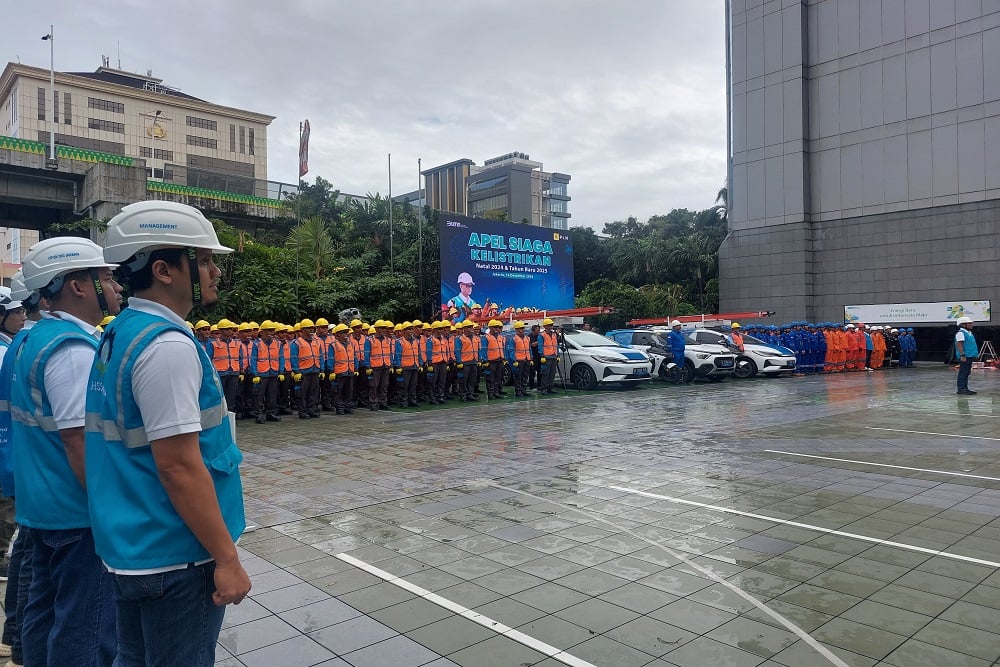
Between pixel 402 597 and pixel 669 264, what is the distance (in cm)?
3867

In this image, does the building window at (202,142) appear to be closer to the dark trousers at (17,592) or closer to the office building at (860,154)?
the office building at (860,154)

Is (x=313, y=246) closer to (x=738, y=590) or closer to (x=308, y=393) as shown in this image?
(x=308, y=393)

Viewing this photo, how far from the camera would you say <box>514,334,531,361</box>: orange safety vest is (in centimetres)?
1730

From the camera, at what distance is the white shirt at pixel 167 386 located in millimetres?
2072

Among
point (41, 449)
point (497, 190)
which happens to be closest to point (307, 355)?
point (41, 449)

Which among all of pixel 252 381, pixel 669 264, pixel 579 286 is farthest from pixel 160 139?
pixel 252 381

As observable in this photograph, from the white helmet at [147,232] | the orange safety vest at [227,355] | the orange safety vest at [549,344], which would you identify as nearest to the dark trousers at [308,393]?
the orange safety vest at [227,355]

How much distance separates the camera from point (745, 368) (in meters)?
21.4

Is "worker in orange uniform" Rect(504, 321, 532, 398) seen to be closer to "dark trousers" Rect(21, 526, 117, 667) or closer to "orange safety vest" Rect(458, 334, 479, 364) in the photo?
"orange safety vest" Rect(458, 334, 479, 364)

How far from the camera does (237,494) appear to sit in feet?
7.68


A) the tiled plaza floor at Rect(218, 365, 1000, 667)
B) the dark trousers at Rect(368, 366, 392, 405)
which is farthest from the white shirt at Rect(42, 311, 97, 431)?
the dark trousers at Rect(368, 366, 392, 405)

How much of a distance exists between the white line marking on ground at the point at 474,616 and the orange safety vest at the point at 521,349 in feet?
40.0

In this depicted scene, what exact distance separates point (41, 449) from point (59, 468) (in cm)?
13

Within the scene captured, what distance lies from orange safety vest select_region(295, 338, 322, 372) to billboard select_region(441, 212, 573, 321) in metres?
10.8
